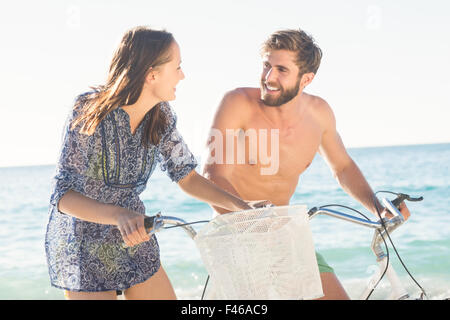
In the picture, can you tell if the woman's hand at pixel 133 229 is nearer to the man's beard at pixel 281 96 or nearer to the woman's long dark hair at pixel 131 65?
the woman's long dark hair at pixel 131 65

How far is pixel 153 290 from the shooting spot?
2840 millimetres

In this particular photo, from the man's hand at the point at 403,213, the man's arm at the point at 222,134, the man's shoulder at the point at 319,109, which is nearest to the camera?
the man's hand at the point at 403,213

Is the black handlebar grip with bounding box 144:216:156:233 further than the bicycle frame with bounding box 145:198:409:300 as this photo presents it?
No

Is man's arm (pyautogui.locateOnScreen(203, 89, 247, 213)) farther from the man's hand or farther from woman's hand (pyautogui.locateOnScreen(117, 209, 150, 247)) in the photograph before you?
woman's hand (pyautogui.locateOnScreen(117, 209, 150, 247))

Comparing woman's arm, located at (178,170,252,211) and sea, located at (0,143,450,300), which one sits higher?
woman's arm, located at (178,170,252,211)

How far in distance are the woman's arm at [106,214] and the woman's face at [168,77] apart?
0.55 m

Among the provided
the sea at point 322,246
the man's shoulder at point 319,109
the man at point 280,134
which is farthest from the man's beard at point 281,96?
the sea at point 322,246

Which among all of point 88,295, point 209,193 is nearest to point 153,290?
point 88,295

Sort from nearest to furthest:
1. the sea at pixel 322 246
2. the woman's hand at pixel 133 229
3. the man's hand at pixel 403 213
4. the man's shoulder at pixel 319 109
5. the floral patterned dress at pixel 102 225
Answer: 1. the woman's hand at pixel 133 229
2. the floral patterned dress at pixel 102 225
3. the man's hand at pixel 403 213
4. the man's shoulder at pixel 319 109
5. the sea at pixel 322 246

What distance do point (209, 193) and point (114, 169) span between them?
1.43 ft

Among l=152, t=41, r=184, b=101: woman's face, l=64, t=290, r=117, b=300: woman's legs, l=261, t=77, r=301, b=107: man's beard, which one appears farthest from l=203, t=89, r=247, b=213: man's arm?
l=64, t=290, r=117, b=300: woman's legs

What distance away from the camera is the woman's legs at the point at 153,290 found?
280 cm

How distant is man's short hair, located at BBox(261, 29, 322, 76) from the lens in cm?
362

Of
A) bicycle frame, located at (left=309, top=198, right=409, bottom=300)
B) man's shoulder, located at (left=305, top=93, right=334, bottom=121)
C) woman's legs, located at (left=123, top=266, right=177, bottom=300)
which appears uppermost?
man's shoulder, located at (left=305, top=93, right=334, bottom=121)
